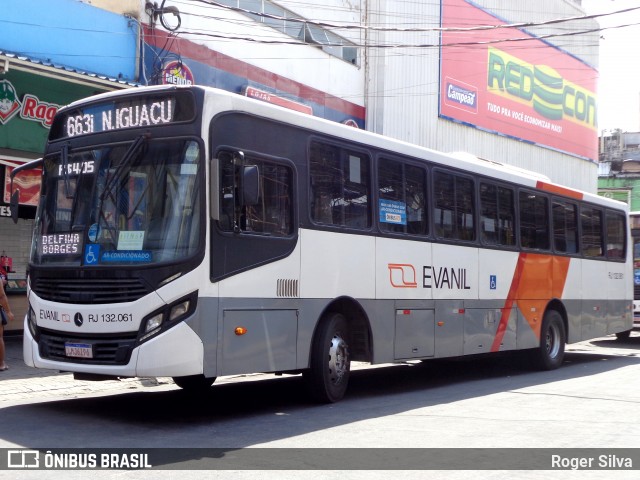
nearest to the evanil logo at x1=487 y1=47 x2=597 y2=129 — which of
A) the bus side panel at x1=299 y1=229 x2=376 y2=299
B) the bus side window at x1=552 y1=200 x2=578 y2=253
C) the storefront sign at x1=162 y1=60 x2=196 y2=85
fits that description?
the bus side window at x1=552 y1=200 x2=578 y2=253

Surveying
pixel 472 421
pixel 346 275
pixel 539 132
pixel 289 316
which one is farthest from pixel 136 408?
pixel 539 132

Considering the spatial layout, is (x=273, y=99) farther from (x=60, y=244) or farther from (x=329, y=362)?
(x=60, y=244)

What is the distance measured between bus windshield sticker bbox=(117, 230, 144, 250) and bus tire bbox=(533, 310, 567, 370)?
9.13 m

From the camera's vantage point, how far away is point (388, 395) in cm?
1139

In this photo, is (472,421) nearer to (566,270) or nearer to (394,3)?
(566,270)

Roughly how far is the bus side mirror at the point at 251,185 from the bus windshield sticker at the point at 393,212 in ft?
9.61

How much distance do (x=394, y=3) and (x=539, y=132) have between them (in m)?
10.4


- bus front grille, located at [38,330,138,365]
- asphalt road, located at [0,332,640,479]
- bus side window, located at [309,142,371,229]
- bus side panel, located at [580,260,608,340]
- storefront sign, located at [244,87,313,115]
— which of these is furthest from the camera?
storefront sign, located at [244,87,313,115]

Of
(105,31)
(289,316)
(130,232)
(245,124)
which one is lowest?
(289,316)

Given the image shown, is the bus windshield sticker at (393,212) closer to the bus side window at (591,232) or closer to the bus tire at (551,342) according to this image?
the bus tire at (551,342)

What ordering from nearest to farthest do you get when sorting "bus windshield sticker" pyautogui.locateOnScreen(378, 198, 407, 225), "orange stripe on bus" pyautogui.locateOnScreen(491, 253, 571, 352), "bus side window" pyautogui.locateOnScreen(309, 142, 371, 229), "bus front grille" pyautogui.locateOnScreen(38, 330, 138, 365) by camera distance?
"bus front grille" pyautogui.locateOnScreen(38, 330, 138, 365), "bus side window" pyautogui.locateOnScreen(309, 142, 371, 229), "bus windshield sticker" pyautogui.locateOnScreen(378, 198, 407, 225), "orange stripe on bus" pyautogui.locateOnScreen(491, 253, 571, 352)

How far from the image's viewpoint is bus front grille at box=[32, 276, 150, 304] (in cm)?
816

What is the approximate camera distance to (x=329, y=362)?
9.94 metres

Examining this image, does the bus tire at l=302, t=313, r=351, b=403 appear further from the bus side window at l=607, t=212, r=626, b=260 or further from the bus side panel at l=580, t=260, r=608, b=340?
the bus side window at l=607, t=212, r=626, b=260
